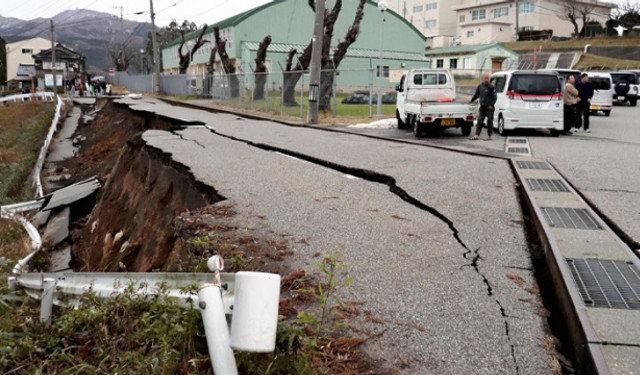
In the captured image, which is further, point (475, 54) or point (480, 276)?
point (475, 54)

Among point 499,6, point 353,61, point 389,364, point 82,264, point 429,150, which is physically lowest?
point 82,264

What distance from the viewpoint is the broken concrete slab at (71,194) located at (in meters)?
12.5

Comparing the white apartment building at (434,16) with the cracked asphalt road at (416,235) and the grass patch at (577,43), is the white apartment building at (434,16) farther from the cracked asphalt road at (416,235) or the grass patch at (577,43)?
the cracked asphalt road at (416,235)

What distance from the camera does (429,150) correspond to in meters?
12.7

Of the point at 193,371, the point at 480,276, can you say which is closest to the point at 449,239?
the point at 480,276

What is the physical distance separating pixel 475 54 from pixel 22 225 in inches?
1964

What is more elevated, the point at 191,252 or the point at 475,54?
the point at 475,54

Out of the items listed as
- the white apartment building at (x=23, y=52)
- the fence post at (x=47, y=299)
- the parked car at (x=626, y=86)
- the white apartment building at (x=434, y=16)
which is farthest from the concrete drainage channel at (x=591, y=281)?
the white apartment building at (x=23, y=52)

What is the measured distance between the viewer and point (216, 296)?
301cm

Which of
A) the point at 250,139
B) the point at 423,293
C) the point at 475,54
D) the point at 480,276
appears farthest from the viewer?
the point at 475,54

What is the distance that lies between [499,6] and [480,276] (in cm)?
8128

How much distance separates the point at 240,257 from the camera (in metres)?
4.62

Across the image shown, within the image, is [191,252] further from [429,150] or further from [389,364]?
[429,150]

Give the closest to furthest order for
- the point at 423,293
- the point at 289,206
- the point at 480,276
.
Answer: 1. the point at 423,293
2. the point at 480,276
3. the point at 289,206
